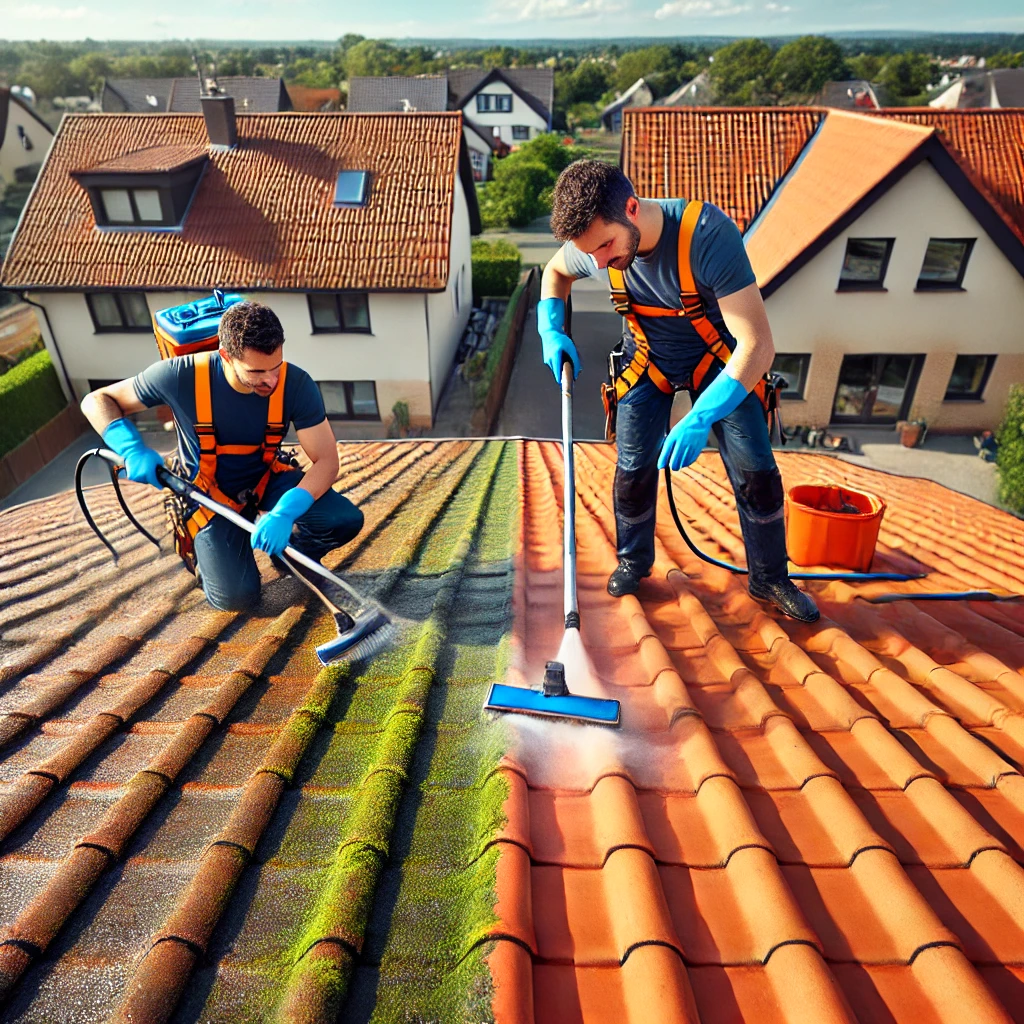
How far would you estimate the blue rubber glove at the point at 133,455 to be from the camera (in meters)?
3.85

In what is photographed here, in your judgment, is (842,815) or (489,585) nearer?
(842,815)

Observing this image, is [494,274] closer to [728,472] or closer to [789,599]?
[728,472]

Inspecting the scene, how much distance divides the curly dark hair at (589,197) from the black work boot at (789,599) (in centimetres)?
188

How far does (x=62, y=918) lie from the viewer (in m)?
1.88

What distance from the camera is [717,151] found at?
15805 millimetres

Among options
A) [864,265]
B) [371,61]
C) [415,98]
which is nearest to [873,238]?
[864,265]

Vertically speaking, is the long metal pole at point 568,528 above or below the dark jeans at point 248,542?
above

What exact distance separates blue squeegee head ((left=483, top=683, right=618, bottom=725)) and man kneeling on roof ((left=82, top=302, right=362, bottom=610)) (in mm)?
1560

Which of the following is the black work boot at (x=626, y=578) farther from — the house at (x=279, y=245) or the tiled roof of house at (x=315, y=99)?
the tiled roof of house at (x=315, y=99)

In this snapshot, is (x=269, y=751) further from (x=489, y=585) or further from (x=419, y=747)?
(x=489, y=585)

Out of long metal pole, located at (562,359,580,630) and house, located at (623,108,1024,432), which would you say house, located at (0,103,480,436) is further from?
long metal pole, located at (562,359,580,630)

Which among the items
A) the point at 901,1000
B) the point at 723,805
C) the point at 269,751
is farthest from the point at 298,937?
the point at 901,1000

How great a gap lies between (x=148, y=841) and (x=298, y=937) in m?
0.65

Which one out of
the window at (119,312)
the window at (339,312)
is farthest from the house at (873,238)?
the window at (119,312)
